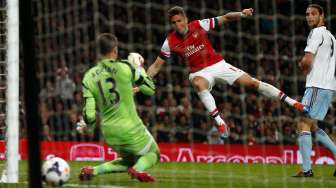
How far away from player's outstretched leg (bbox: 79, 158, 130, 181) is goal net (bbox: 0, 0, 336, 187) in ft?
17.1

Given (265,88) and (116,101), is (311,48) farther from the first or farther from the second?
(116,101)

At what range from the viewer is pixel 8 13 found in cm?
782

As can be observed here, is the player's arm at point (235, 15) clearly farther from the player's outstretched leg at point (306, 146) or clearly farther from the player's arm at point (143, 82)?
the player's arm at point (143, 82)

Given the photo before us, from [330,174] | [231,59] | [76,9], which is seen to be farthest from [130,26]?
[330,174]

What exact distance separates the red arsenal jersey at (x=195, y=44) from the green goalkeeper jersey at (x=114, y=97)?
2.86 meters

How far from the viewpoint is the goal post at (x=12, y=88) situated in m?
7.78

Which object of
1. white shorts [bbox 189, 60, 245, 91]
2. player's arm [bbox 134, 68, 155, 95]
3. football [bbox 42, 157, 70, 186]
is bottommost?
football [bbox 42, 157, 70, 186]

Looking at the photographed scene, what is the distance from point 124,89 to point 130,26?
7798 mm

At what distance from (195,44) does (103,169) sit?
304 centimetres

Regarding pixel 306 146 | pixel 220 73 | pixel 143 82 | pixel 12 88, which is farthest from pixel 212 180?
pixel 12 88

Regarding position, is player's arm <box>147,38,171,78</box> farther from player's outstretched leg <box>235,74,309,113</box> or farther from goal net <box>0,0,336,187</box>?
goal net <box>0,0,336,187</box>

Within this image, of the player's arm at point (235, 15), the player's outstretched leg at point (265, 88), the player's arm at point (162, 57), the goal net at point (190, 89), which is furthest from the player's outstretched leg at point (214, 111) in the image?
the goal net at point (190, 89)

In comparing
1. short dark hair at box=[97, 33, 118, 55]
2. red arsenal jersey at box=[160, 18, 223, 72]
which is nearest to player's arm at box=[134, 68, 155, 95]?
short dark hair at box=[97, 33, 118, 55]

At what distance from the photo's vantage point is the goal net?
13766mm
